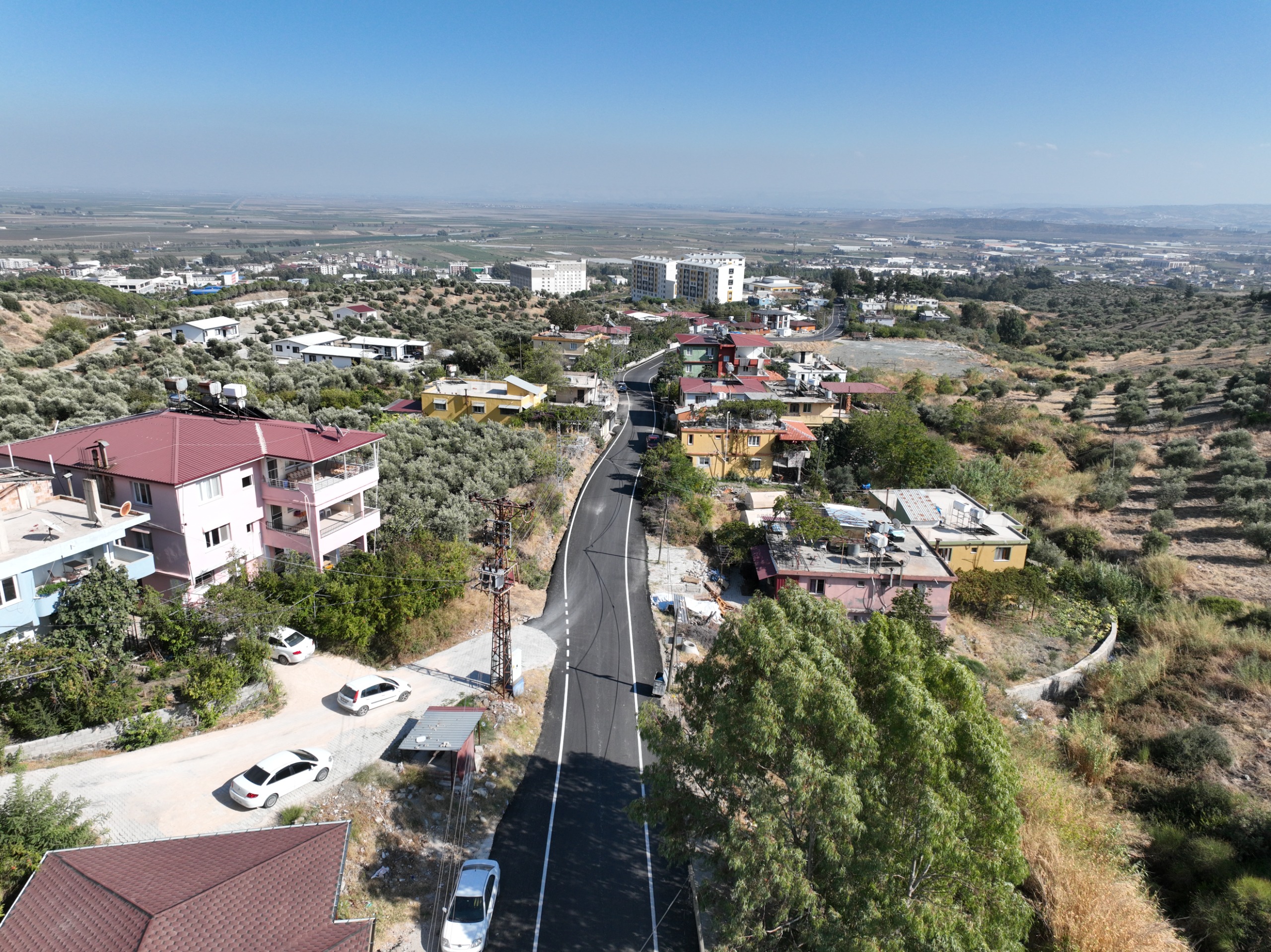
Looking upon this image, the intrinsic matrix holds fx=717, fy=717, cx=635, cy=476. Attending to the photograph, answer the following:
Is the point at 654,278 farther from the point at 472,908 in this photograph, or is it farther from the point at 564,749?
the point at 472,908

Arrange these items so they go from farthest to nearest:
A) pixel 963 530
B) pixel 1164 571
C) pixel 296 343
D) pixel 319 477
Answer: pixel 296 343 → pixel 963 530 → pixel 1164 571 → pixel 319 477

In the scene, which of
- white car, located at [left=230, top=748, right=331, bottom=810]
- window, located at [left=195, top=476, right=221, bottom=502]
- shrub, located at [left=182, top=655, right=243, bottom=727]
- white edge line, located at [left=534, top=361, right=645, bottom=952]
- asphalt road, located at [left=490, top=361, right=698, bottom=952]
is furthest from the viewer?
window, located at [left=195, top=476, right=221, bottom=502]

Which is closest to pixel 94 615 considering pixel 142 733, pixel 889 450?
pixel 142 733

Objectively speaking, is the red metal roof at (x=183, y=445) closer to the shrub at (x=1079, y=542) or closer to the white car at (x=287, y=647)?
the white car at (x=287, y=647)

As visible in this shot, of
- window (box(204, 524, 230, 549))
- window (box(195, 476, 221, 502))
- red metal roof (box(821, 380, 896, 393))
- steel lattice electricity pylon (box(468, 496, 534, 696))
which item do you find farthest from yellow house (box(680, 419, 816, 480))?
window (box(195, 476, 221, 502))

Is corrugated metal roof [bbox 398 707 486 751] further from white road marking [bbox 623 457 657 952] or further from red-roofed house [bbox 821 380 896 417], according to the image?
red-roofed house [bbox 821 380 896 417]

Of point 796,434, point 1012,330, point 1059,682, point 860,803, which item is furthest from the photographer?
point 1012,330
